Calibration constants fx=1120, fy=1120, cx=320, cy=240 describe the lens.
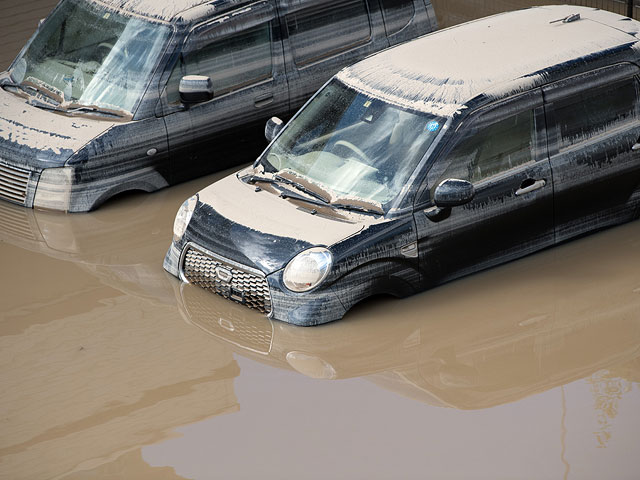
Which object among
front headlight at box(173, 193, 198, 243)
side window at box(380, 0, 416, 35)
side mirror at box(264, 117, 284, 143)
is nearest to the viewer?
front headlight at box(173, 193, 198, 243)

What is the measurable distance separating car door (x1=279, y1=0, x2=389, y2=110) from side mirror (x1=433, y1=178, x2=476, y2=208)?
3.16 m

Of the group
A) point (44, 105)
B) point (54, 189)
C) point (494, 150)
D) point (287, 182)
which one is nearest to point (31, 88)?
point (44, 105)

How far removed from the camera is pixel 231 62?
999cm

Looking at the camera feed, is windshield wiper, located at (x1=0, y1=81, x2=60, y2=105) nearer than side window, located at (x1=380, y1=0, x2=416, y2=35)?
Yes

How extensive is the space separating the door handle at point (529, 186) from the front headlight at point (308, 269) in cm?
155

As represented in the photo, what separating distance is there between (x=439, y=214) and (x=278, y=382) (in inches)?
64.1

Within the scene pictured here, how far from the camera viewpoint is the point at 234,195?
8.16 m

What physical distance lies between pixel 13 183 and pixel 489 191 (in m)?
4.22

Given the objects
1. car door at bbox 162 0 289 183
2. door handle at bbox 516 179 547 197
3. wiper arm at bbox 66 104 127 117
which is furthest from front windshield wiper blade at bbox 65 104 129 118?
door handle at bbox 516 179 547 197

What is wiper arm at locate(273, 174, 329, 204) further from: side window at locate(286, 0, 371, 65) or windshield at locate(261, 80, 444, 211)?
side window at locate(286, 0, 371, 65)

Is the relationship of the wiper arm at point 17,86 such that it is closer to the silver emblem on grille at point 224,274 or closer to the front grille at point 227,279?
the front grille at point 227,279

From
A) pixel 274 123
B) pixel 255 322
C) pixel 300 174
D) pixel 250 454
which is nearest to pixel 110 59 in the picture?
pixel 274 123

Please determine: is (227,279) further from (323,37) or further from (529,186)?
(323,37)

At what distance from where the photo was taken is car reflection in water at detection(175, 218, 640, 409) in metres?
7.12
